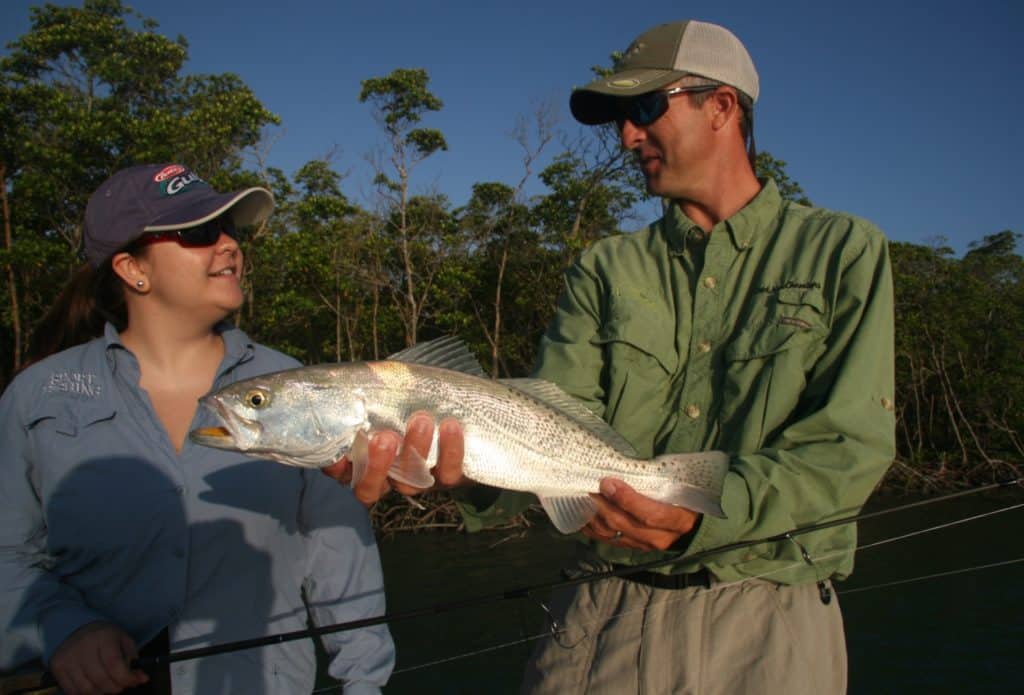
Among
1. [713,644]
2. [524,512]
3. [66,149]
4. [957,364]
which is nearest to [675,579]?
[713,644]

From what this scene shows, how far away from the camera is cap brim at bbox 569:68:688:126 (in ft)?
9.00

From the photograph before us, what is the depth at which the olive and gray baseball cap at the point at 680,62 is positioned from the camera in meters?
2.75

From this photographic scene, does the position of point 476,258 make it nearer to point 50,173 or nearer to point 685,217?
point 50,173

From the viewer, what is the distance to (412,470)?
2.66 meters

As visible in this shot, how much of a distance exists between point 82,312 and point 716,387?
276cm

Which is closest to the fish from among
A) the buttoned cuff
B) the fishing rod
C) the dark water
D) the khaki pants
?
the fishing rod

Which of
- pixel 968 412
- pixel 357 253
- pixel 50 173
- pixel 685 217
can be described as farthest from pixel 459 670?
pixel 968 412

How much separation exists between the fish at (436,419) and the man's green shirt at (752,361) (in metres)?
0.19

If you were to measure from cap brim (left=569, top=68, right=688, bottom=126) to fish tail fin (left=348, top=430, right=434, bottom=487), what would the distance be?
5.20 feet

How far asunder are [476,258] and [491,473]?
18258mm

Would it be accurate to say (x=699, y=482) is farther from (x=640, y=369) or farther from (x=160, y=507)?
(x=160, y=507)

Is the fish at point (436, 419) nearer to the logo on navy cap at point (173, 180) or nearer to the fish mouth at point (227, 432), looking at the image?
the fish mouth at point (227, 432)

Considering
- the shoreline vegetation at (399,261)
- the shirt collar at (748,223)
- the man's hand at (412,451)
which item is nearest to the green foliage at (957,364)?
the shoreline vegetation at (399,261)

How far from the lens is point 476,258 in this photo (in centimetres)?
2070
